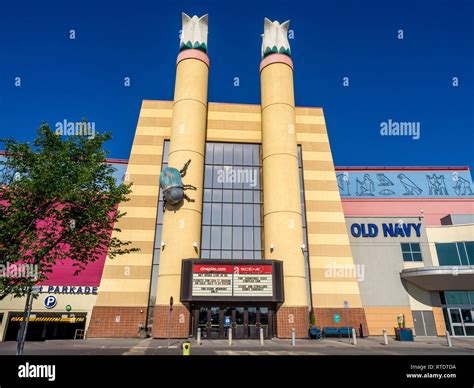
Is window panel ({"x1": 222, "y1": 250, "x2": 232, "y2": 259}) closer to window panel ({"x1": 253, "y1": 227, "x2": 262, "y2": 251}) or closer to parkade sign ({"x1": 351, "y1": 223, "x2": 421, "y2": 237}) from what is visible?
window panel ({"x1": 253, "y1": 227, "x2": 262, "y2": 251})

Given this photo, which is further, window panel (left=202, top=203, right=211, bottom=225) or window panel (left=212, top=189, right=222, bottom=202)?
window panel (left=212, top=189, right=222, bottom=202)

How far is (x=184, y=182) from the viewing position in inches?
1197

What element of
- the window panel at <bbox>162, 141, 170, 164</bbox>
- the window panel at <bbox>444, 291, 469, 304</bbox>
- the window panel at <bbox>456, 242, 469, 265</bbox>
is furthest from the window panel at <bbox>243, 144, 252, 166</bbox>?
the window panel at <bbox>444, 291, 469, 304</bbox>

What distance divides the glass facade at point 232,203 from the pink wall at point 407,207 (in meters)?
11.9

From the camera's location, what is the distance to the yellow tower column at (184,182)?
26.8 metres

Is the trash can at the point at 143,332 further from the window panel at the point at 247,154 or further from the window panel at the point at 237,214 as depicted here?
the window panel at the point at 247,154

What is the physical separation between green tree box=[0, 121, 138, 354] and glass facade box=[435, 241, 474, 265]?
104 ft

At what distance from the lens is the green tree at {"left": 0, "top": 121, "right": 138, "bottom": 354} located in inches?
522

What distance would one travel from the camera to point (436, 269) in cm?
2914

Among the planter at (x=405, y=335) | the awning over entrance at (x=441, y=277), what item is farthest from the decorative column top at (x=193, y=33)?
the planter at (x=405, y=335)

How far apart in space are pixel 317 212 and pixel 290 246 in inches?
220

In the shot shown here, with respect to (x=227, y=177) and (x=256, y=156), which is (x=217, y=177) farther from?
(x=256, y=156)
